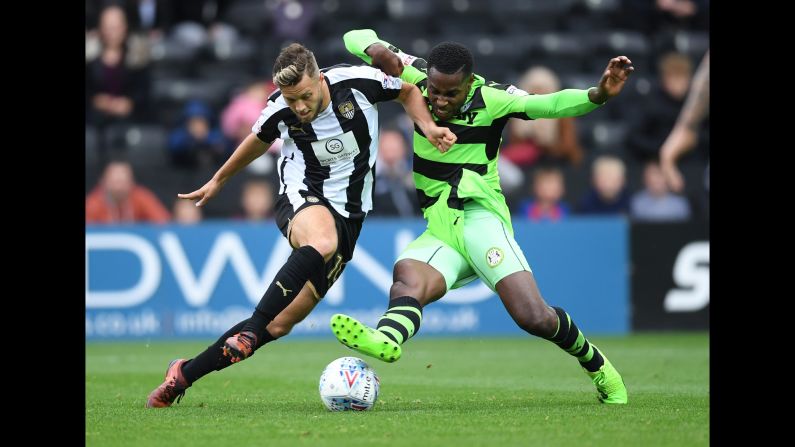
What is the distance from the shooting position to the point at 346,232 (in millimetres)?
7559

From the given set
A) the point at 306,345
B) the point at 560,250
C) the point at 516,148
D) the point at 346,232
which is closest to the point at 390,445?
the point at 346,232

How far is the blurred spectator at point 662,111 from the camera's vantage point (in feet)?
51.3

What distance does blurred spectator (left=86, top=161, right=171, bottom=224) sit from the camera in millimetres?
13656

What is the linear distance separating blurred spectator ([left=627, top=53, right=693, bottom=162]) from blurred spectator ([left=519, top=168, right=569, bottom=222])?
1733 millimetres

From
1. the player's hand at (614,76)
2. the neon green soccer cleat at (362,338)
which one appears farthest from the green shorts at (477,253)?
the player's hand at (614,76)

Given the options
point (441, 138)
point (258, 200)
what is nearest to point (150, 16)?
point (258, 200)

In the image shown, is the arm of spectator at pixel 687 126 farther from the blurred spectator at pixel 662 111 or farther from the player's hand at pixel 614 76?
the player's hand at pixel 614 76

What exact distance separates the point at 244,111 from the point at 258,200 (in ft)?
4.21

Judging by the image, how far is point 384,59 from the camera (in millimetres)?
7871

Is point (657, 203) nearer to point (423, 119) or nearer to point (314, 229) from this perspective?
point (423, 119)

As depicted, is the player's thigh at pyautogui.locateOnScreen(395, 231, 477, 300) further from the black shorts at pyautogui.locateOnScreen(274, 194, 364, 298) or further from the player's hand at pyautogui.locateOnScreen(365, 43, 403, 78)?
the player's hand at pyautogui.locateOnScreen(365, 43, 403, 78)
